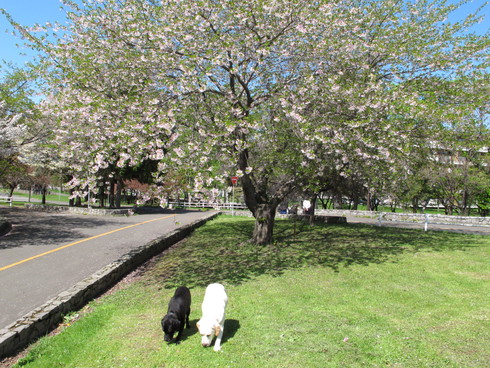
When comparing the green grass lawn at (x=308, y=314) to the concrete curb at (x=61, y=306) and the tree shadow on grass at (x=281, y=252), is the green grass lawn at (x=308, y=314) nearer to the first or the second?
the tree shadow on grass at (x=281, y=252)

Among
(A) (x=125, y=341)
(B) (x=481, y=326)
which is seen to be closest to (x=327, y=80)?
(B) (x=481, y=326)

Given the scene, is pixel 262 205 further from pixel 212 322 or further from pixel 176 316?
pixel 212 322

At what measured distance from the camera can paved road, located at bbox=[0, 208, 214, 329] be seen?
7.15 m

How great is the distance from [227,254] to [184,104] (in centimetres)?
529

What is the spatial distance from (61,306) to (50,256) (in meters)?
5.01

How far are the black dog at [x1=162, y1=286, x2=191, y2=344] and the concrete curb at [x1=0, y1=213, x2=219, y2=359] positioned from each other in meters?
2.31

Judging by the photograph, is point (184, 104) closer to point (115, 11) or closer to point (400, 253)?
point (115, 11)

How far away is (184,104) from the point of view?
33.6ft

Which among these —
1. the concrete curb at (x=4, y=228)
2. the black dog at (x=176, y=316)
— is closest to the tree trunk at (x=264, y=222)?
the black dog at (x=176, y=316)

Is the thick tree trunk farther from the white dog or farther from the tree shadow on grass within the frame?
the white dog

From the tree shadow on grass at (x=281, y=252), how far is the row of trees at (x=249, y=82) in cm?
240

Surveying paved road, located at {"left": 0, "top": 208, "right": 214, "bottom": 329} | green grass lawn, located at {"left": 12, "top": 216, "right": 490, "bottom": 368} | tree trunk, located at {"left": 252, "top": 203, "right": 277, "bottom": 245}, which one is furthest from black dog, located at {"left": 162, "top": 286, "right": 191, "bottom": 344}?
tree trunk, located at {"left": 252, "top": 203, "right": 277, "bottom": 245}

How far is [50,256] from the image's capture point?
10664mm

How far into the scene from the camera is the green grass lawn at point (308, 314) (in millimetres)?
4613
